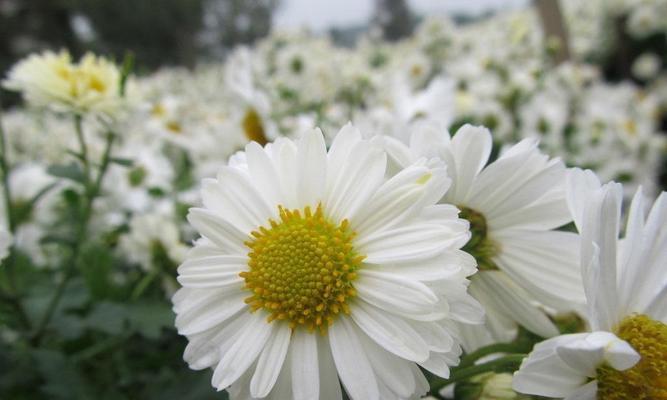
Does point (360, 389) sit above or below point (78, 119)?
below

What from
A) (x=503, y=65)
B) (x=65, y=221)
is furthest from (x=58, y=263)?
(x=503, y=65)

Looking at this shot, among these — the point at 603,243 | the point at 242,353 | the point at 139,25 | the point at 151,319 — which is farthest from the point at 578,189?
the point at 139,25

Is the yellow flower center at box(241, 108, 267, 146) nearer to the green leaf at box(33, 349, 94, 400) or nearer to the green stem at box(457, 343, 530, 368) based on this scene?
the green leaf at box(33, 349, 94, 400)

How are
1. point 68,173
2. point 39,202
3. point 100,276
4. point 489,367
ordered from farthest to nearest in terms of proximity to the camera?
point 39,202 → point 100,276 → point 68,173 → point 489,367

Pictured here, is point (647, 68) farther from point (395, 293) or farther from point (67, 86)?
point (395, 293)

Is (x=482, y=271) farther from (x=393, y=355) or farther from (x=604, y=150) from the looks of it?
(x=604, y=150)

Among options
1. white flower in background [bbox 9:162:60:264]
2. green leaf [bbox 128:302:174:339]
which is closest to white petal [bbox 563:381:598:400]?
green leaf [bbox 128:302:174:339]
